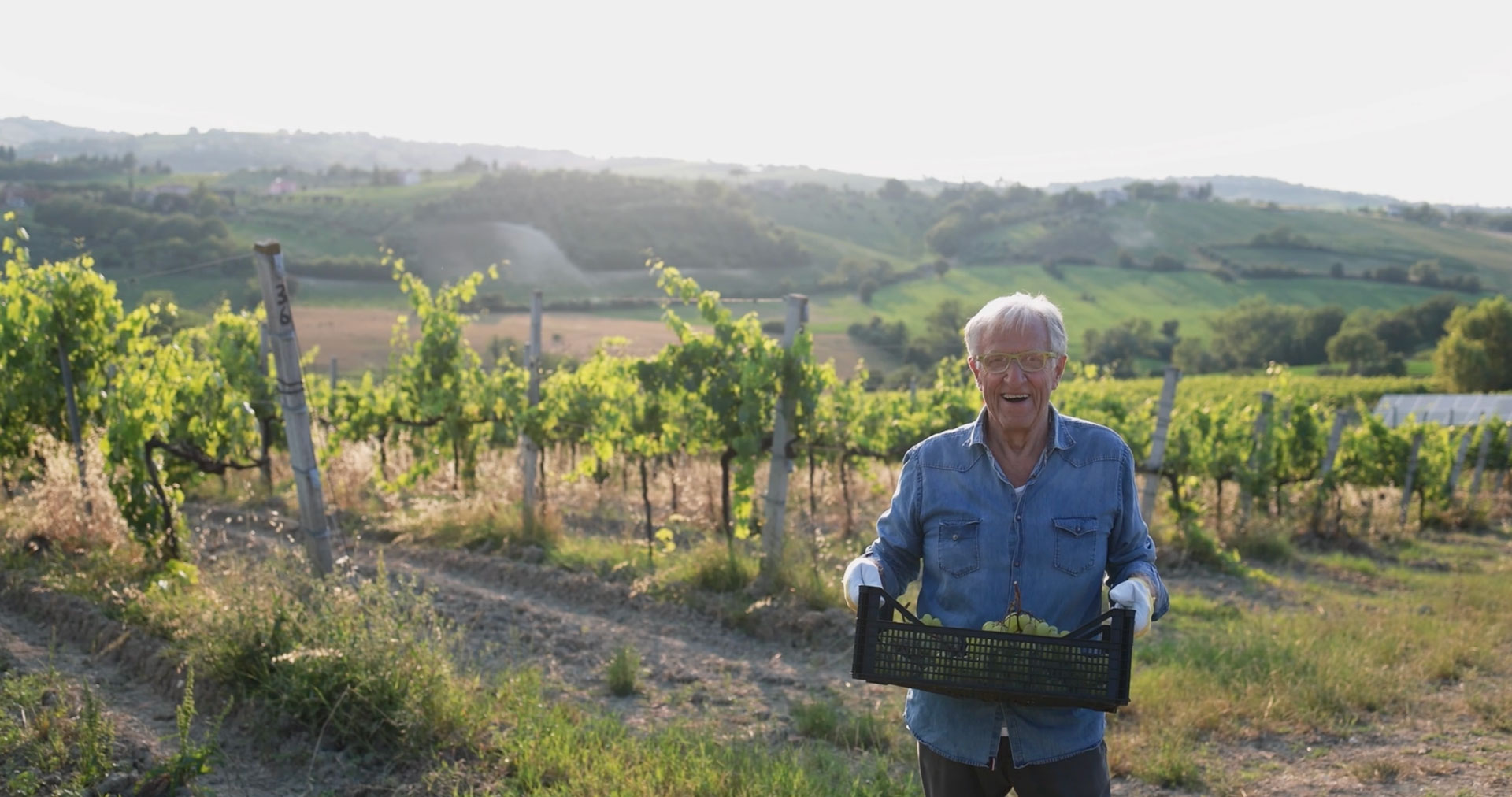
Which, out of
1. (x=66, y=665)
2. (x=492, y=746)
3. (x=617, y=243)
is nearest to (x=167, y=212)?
(x=617, y=243)

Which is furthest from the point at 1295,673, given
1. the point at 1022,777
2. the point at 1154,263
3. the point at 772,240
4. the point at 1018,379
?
the point at 1154,263

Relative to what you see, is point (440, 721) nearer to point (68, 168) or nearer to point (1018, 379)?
point (1018, 379)

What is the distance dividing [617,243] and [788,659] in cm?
4599

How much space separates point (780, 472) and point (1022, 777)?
17.4 feet

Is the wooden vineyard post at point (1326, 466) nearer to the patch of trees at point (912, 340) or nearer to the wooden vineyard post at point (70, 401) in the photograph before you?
the patch of trees at point (912, 340)

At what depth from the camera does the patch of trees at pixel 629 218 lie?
48.8 m

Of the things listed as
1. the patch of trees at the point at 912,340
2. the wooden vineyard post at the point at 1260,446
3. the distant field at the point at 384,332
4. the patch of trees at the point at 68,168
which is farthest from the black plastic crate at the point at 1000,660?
the patch of trees at the point at 68,168

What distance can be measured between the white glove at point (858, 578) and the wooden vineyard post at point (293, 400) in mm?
4020

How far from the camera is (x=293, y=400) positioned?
5652mm

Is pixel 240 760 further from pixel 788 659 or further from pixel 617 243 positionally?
pixel 617 243

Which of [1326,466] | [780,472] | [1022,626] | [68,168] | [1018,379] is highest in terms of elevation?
[68,168]

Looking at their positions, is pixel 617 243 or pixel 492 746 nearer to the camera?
pixel 492 746

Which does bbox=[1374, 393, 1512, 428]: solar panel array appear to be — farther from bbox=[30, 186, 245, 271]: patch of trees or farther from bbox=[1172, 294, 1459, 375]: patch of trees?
bbox=[30, 186, 245, 271]: patch of trees

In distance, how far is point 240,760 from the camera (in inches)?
169
